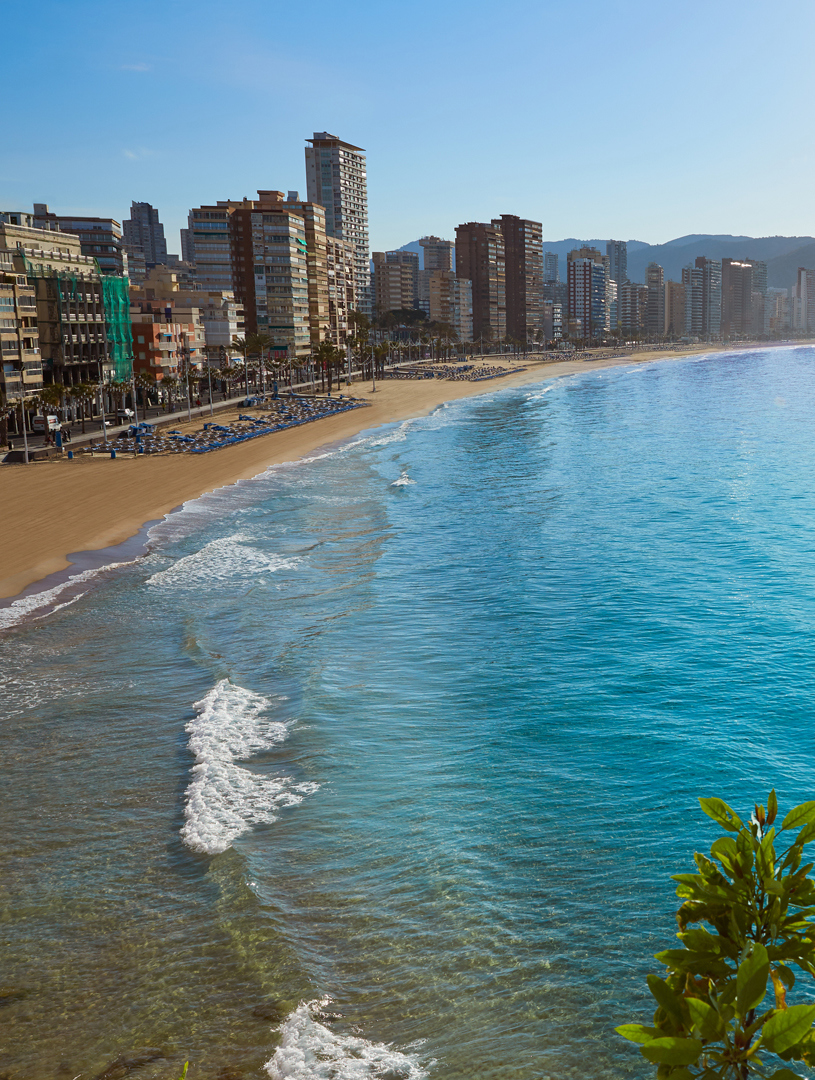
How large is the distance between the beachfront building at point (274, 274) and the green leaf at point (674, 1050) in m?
154

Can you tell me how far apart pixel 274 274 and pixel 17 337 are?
273ft

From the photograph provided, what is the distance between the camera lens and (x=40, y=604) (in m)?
28.9

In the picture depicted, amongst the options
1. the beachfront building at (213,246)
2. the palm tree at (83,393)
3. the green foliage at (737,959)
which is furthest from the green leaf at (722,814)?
the beachfront building at (213,246)

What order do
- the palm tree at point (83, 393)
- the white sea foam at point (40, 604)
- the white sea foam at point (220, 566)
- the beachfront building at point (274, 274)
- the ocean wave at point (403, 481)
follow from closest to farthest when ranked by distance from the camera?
the white sea foam at point (40, 604) < the white sea foam at point (220, 566) < the ocean wave at point (403, 481) < the palm tree at point (83, 393) < the beachfront building at point (274, 274)

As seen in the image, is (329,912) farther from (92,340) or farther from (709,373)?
(709,373)

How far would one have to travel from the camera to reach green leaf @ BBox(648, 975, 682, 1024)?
3441mm

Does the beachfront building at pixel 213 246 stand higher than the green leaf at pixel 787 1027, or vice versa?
the beachfront building at pixel 213 246

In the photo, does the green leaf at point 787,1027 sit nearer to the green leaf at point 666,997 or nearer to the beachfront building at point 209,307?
the green leaf at point 666,997

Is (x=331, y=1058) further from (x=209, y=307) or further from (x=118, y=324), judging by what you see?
(x=209, y=307)

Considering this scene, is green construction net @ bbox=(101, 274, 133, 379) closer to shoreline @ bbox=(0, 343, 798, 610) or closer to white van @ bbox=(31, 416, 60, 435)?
shoreline @ bbox=(0, 343, 798, 610)

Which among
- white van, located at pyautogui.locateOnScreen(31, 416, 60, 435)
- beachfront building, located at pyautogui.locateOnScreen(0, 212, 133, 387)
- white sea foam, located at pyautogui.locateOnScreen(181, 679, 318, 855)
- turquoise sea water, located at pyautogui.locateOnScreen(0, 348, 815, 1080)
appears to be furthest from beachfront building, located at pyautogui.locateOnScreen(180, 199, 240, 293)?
white sea foam, located at pyautogui.locateOnScreen(181, 679, 318, 855)

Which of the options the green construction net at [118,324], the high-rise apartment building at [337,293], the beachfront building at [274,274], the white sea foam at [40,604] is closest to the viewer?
the white sea foam at [40,604]

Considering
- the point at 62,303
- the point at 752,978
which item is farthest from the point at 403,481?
the point at 752,978

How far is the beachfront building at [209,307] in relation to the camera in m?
126
